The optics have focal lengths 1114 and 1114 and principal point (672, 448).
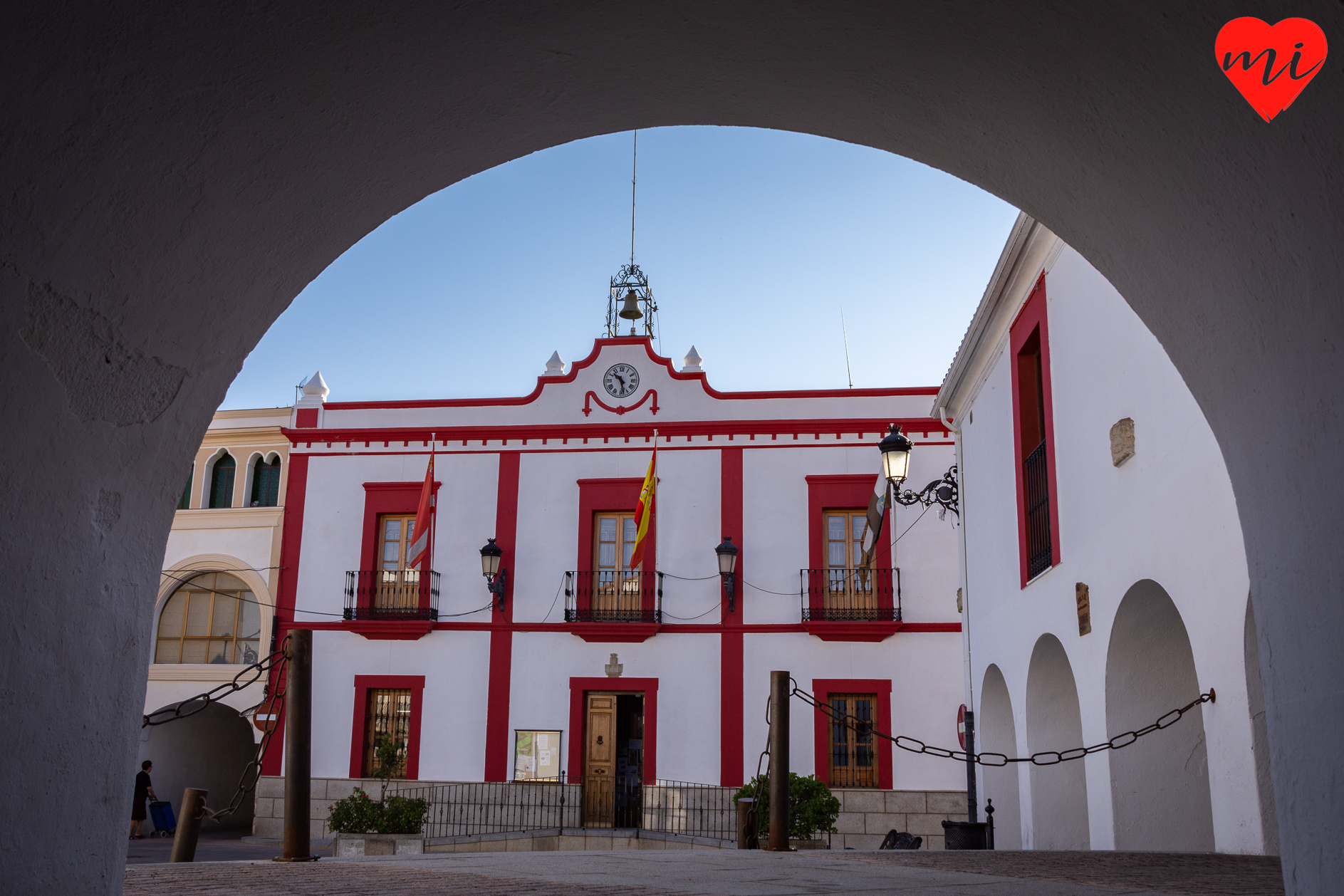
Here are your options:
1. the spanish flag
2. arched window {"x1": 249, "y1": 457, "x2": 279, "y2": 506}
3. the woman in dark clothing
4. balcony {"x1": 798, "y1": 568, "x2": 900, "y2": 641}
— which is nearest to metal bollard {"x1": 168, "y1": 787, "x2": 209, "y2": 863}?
the spanish flag

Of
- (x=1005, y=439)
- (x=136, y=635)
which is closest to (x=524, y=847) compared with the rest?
(x=1005, y=439)

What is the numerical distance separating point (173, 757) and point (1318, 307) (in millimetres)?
20953

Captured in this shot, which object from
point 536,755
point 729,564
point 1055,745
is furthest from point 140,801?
point 1055,745

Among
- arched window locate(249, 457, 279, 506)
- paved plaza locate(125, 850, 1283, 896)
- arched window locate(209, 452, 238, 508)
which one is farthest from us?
arched window locate(209, 452, 238, 508)

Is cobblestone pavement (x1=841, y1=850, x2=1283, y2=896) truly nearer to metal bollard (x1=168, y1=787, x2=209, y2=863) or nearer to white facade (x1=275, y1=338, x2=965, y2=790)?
metal bollard (x1=168, y1=787, x2=209, y2=863)

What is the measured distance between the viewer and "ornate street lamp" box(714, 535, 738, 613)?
16.5 meters

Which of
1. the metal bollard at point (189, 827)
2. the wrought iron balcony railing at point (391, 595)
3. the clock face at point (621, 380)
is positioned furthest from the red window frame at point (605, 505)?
the metal bollard at point (189, 827)

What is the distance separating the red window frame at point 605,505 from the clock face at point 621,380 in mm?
1541

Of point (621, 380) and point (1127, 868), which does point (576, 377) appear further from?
point (1127, 868)

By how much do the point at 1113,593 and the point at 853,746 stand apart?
961 cm

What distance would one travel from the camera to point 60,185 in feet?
7.28

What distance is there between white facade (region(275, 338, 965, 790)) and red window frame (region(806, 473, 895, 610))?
4 cm

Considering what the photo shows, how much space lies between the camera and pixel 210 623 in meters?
18.7

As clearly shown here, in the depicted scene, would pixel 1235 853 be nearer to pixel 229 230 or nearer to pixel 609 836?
pixel 229 230
